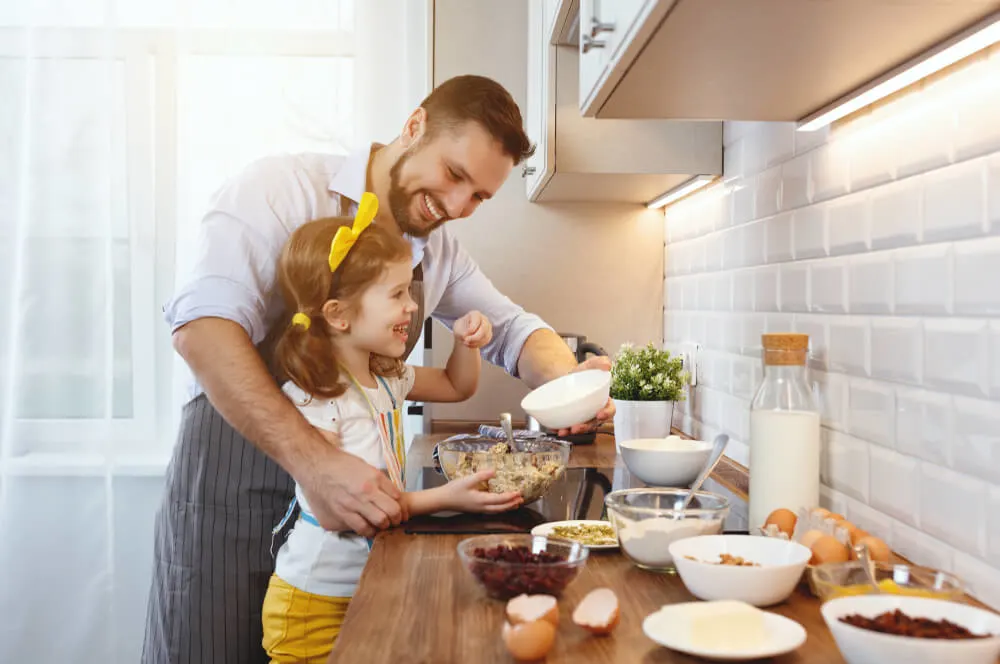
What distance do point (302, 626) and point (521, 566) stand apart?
615 mm

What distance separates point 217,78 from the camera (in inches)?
106

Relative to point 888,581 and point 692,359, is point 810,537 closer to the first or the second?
point 888,581

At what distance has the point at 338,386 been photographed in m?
1.55

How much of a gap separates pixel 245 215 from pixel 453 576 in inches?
35.4

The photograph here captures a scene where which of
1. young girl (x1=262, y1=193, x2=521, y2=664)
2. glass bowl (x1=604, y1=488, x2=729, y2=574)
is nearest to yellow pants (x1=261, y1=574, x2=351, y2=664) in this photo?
young girl (x1=262, y1=193, x2=521, y2=664)

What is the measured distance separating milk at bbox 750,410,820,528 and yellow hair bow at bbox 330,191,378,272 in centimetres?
76

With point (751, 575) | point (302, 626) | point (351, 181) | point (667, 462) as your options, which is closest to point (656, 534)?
point (751, 575)

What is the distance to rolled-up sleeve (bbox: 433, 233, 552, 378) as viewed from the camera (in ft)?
7.38

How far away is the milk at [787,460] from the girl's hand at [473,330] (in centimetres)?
71

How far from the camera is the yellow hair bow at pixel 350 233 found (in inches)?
61.9

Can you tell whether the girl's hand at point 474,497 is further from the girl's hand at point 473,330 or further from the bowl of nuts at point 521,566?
the girl's hand at point 473,330

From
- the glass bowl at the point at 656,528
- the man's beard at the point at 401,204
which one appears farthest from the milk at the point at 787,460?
the man's beard at the point at 401,204

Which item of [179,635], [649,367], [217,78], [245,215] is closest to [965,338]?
[649,367]

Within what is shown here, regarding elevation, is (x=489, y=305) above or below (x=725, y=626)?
above
